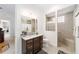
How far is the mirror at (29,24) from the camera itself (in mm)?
1357

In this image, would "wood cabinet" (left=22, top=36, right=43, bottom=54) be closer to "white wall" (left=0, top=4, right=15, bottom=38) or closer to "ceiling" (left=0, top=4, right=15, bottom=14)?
"white wall" (left=0, top=4, right=15, bottom=38)

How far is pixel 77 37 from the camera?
1325 millimetres

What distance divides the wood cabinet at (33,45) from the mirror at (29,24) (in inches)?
5.6

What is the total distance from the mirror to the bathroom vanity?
95 mm

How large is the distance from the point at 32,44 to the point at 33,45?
0.03 m

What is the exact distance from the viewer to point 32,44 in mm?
1396

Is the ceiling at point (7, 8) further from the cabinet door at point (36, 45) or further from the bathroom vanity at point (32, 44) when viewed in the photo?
the cabinet door at point (36, 45)

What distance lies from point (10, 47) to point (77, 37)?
1040 mm

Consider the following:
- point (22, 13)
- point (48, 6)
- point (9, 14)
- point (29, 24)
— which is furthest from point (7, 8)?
point (48, 6)

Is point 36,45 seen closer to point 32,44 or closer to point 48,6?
point 32,44

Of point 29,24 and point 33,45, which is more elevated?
point 29,24

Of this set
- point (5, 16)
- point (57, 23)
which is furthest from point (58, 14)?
point (5, 16)

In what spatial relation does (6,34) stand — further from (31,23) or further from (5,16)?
(31,23)

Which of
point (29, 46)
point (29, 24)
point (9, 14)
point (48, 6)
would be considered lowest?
point (29, 46)
